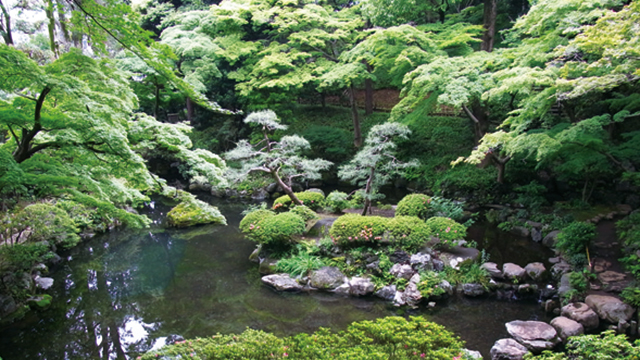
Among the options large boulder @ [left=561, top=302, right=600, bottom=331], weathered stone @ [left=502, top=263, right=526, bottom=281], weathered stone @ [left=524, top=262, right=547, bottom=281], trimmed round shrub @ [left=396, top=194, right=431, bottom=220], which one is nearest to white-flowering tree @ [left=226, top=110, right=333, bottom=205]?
trimmed round shrub @ [left=396, top=194, right=431, bottom=220]

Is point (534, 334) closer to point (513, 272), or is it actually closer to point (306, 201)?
point (513, 272)

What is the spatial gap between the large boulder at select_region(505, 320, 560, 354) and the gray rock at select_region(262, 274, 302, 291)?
12.5 feet

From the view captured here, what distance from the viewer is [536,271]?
695 centimetres

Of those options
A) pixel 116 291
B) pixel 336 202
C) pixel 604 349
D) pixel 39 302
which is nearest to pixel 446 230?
pixel 336 202

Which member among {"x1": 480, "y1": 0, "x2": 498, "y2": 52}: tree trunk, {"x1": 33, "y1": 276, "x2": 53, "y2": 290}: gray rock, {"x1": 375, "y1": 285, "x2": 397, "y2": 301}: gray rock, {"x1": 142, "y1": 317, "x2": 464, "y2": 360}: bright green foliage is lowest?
{"x1": 375, "y1": 285, "x2": 397, "y2": 301}: gray rock

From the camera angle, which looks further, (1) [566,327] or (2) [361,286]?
(2) [361,286]

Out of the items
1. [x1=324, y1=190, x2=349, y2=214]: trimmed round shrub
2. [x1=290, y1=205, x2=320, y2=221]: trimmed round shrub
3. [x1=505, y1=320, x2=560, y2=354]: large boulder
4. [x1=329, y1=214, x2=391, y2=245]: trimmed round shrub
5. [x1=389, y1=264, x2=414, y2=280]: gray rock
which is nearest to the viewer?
[x1=505, y1=320, x2=560, y2=354]: large boulder

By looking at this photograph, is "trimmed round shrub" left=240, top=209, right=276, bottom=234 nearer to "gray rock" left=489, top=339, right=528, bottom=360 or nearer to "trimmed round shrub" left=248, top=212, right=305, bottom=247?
"trimmed round shrub" left=248, top=212, right=305, bottom=247

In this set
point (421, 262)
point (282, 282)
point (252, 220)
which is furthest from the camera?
point (252, 220)

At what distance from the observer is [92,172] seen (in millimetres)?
4840

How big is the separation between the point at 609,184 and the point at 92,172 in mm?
12794

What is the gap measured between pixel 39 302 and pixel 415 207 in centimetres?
801

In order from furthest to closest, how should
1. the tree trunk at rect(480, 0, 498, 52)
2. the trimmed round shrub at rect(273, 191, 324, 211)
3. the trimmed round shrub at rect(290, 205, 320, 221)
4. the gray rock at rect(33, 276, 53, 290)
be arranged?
1. the tree trunk at rect(480, 0, 498, 52)
2. the trimmed round shrub at rect(273, 191, 324, 211)
3. the trimmed round shrub at rect(290, 205, 320, 221)
4. the gray rock at rect(33, 276, 53, 290)

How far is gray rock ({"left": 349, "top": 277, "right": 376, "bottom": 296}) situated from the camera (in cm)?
682
